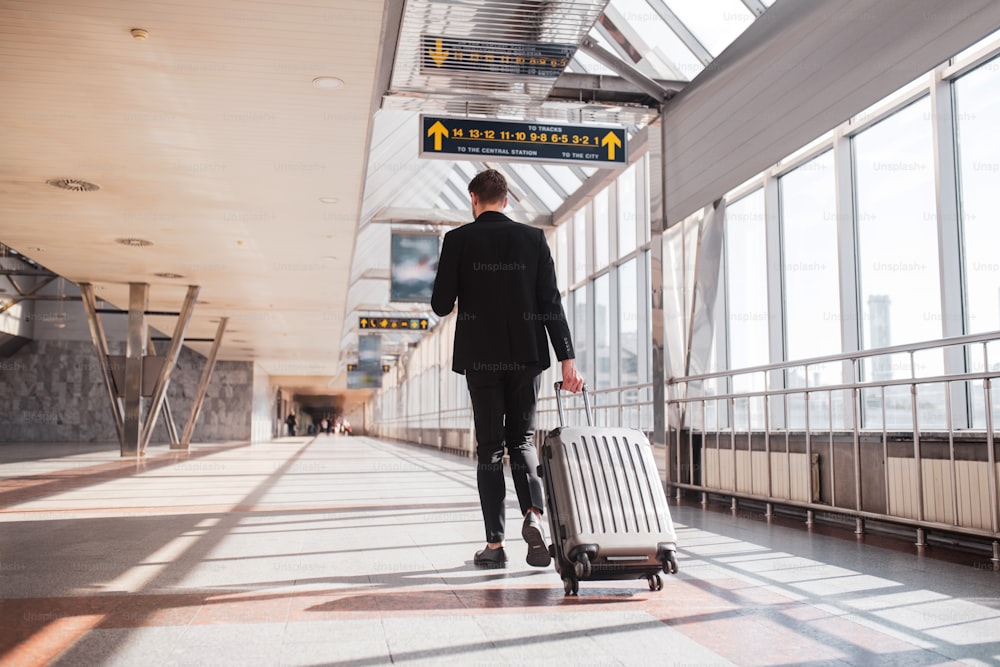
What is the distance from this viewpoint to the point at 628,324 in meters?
13.8

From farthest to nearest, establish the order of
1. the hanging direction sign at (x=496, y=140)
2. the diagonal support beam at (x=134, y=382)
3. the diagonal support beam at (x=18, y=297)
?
the diagonal support beam at (x=18, y=297), the diagonal support beam at (x=134, y=382), the hanging direction sign at (x=496, y=140)

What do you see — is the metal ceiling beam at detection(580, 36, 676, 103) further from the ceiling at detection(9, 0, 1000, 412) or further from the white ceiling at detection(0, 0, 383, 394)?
the white ceiling at detection(0, 0, 383, 394)

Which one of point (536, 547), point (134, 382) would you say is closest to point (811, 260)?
point (536, 547)

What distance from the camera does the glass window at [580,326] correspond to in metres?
15.9

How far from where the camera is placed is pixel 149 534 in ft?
16.4

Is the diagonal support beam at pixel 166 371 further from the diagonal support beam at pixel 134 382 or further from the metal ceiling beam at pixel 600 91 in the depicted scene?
the metal ceiling beam at pixel 600 91

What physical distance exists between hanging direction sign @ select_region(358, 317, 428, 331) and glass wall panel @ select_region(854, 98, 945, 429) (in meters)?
16.3

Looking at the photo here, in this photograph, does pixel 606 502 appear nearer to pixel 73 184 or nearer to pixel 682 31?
pixel 682 31

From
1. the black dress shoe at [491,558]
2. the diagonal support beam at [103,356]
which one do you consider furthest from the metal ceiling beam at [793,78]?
the diagonal support beam at [103,356]

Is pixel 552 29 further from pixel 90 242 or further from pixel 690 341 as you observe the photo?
pixel 90 242

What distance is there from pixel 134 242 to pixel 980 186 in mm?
11750

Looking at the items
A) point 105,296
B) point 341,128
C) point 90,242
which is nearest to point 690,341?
point 341,128

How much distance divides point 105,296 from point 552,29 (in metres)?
15.4

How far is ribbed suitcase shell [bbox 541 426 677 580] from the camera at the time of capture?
311cm
